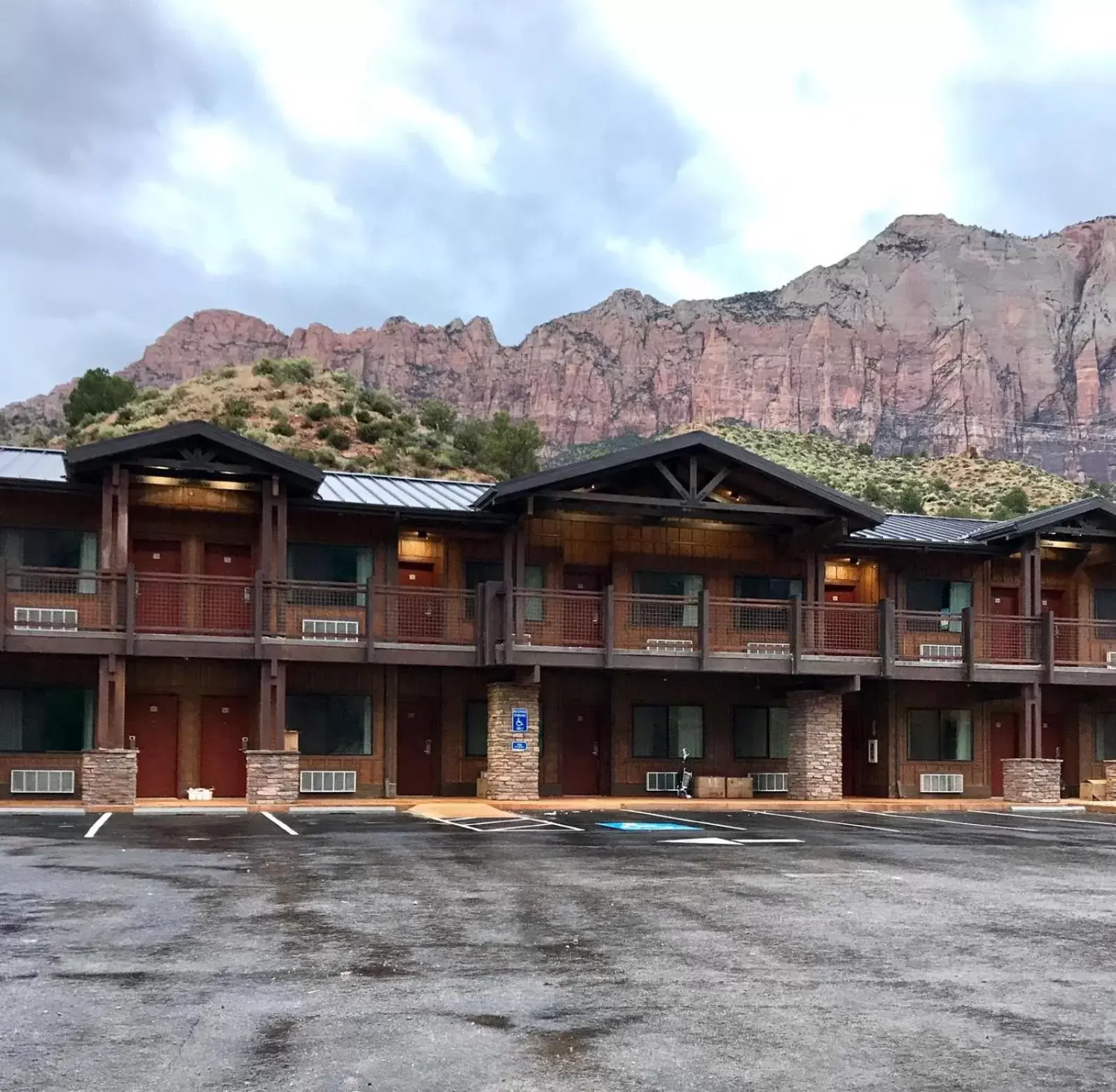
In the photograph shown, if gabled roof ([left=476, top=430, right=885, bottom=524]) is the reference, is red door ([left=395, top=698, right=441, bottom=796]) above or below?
below

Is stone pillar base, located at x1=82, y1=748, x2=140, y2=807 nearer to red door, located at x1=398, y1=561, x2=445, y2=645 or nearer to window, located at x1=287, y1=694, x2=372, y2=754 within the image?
window, located at x1=287, y1=694, x2=372, y2=754

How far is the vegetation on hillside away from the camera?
68.9m

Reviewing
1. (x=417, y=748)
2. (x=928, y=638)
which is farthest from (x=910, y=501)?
(x=417, y=748)

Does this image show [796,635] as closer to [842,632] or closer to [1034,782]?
[842,632]

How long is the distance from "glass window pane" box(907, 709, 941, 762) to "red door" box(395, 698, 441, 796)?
12329 millimetres

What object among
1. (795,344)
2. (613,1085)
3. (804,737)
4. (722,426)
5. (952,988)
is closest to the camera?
(613,1085)

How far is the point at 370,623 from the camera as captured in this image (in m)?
27.8

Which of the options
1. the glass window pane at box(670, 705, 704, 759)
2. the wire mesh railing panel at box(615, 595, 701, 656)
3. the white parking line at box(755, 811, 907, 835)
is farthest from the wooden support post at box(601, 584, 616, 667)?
the white parking line at box(755, 811, 907, 835)

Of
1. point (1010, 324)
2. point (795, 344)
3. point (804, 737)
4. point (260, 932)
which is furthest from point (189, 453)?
point (1010, 324)

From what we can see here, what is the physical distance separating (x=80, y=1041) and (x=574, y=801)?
21.6 meters

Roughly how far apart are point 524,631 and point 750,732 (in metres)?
7.44

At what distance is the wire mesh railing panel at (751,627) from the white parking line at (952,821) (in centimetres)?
423

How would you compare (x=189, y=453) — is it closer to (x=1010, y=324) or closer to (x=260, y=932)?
(x=260, y=932)

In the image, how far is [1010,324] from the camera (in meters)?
173
